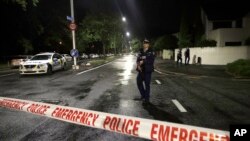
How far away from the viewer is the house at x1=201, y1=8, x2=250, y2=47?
1279 inches

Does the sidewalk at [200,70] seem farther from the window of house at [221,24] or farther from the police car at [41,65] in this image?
the window of house at [221,24]

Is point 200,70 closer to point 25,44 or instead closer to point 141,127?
point 141,127

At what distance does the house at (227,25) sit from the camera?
3247 centimetres

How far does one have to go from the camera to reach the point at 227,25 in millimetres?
36219

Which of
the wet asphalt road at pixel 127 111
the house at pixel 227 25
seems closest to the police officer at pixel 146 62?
the wet asphalt road at pixel 127 111

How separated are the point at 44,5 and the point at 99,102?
42.9m

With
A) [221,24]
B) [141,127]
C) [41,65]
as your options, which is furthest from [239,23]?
[141,127]

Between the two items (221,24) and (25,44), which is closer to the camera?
(221,24)

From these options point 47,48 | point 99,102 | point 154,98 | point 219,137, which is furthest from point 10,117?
point 47,48

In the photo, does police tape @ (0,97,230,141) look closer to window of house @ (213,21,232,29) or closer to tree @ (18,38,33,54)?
window of house @ (213,21,232,29)

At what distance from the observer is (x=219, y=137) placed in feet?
11.6

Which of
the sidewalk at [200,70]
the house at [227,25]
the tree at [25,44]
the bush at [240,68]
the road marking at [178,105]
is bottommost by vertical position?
the sidewalk at [200,70]

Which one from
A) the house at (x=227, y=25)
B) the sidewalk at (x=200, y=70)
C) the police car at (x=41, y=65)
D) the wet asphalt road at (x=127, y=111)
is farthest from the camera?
the house at (x=227, y=25)

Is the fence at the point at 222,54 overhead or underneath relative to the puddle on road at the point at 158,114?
overhead
